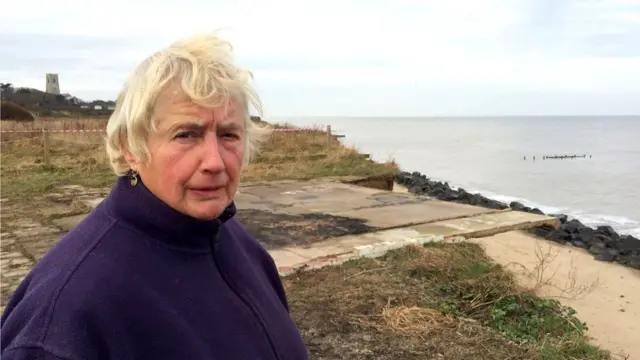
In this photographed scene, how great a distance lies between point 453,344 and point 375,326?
1.97 ft

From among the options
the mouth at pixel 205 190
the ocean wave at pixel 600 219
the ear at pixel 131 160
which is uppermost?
the ear at pixel 131 160

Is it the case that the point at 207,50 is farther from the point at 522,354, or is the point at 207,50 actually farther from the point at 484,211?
the point at 484,211

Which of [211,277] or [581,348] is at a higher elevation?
[211,277]

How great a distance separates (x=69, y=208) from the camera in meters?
8.61

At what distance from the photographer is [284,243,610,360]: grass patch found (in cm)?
394

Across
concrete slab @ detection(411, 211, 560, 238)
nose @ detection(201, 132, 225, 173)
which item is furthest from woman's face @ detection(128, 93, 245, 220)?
concrete slab @ detection(411, 211, 560, 238)

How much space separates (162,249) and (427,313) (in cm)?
339

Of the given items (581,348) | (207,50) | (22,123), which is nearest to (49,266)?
(207,50)

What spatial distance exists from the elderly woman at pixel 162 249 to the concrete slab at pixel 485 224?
555cm

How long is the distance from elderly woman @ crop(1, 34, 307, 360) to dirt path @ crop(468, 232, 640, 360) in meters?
4.67

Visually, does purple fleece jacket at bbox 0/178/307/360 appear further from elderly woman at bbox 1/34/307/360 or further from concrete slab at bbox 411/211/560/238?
concrete slab at bbox 411/211/560/238

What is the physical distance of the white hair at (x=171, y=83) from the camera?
1457 mm

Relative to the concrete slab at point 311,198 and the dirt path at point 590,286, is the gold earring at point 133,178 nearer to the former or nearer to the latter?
the dirt path at point 590,286

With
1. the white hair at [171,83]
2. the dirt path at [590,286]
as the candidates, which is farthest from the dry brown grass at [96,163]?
the white hair at [171,83]
